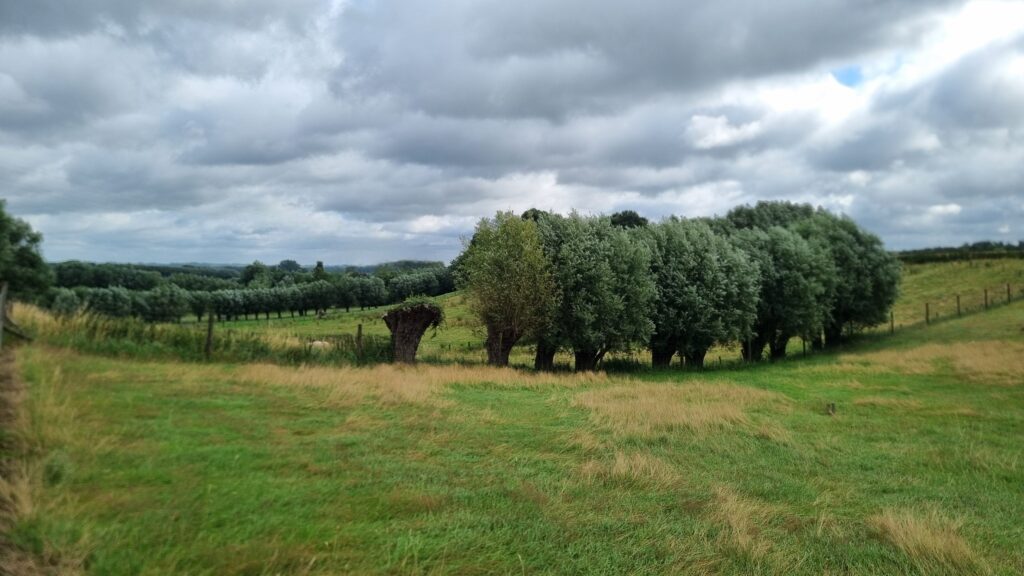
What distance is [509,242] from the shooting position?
91.4 feet

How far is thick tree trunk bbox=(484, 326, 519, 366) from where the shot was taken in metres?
28.6

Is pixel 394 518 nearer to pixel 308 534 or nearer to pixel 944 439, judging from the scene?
pixel 308 534

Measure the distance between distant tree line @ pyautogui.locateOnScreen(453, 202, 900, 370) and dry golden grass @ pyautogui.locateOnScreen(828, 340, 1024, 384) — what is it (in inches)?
233

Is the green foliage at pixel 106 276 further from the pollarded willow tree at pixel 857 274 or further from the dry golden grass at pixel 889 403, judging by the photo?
the pollarded willow tree at pixel 857 274

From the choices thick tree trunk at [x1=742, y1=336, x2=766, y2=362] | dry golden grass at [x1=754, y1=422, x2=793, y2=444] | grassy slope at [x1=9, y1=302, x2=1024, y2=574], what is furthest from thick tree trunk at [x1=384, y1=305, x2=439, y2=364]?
thick tree trunk at [x1=742, y1=336, x2=766, y2=362]

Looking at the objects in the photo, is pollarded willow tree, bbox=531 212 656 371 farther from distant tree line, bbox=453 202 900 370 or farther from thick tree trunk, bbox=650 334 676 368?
thick tree trunk, bbox=650 334 676 368

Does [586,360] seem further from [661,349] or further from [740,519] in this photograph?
[740,519]

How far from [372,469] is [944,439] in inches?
486

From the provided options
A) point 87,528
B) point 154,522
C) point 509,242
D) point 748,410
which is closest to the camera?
point 87,528

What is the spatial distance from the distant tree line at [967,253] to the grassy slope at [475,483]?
265 ft

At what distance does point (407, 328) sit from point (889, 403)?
17.2 m

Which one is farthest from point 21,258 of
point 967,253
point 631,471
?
point 967,253

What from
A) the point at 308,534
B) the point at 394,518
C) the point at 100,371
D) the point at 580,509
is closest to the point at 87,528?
the point at 308,534

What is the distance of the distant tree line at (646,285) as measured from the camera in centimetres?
2805
